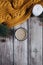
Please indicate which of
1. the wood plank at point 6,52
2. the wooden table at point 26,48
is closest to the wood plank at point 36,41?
the wooden table at point 26,48

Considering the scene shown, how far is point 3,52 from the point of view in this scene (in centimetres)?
200

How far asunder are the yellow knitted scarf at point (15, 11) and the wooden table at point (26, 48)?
0.05 meters

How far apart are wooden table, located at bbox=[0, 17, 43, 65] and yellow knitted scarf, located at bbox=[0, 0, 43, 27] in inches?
2.0

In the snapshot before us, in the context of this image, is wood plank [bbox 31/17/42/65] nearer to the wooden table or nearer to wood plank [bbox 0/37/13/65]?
the wooden table

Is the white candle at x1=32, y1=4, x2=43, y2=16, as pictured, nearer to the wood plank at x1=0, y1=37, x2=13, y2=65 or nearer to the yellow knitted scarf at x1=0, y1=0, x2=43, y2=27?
the yellow knitted scarf at x1=0, y1=0, x2=43, y2=27

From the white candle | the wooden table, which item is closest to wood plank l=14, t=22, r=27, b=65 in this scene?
the wooden table

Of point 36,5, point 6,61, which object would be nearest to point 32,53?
point 6,61

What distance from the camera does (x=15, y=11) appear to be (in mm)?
1951

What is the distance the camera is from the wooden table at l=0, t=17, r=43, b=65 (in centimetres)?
200

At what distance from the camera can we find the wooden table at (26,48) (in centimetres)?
200

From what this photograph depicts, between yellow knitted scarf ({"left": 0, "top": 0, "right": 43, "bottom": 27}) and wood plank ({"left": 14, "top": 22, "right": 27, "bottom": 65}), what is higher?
yellow knitted scarf ({"left": 0, "top": 0, "right": 43, "bottom": 27})

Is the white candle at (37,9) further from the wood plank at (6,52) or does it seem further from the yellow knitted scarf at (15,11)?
the wood plank at (6,52)

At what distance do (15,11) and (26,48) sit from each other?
27 cm

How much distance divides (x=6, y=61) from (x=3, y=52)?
7 centimetres
